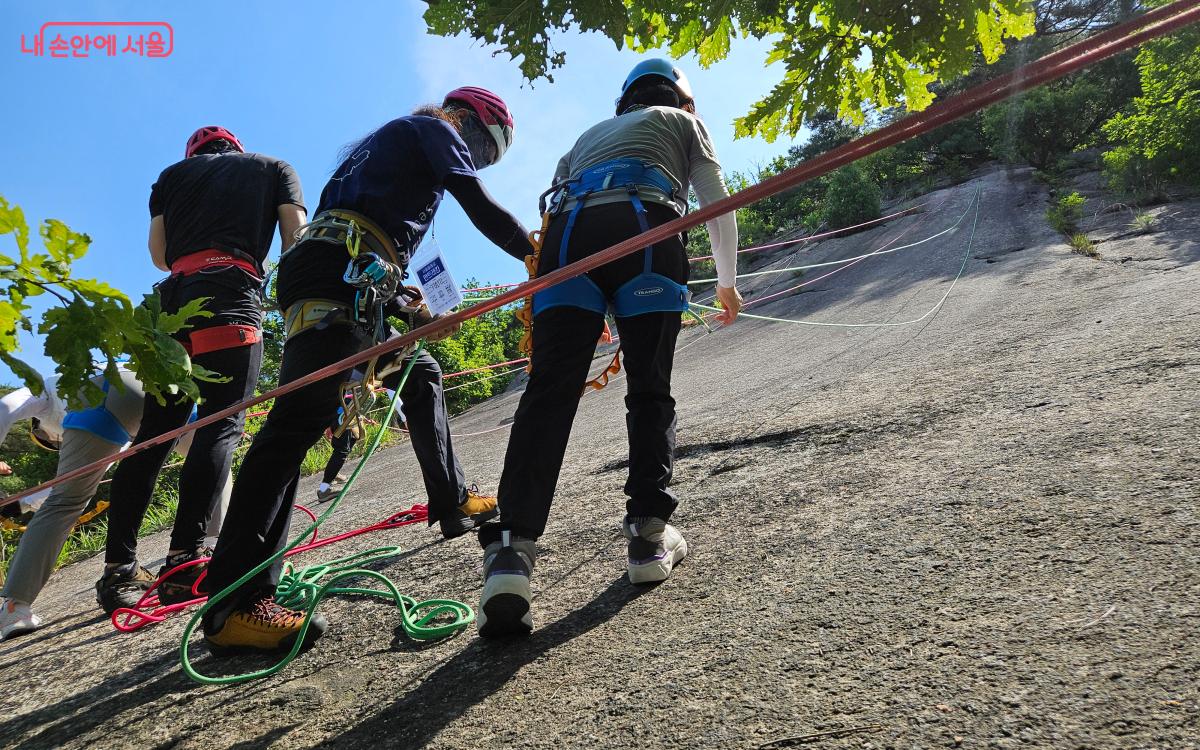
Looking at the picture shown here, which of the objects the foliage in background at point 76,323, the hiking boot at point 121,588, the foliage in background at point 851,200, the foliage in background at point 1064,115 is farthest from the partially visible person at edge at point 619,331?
the foliage in background at point 1064,115

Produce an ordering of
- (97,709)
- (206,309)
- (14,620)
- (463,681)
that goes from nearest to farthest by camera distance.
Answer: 1. (463,681)
2. (97,709)
3. (206,309)
4. (14,620)

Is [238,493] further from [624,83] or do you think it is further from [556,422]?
[624,83]

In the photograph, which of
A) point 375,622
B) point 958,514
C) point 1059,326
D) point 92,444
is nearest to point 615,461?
point 375,622

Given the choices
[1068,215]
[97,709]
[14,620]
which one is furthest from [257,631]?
[1068,215]

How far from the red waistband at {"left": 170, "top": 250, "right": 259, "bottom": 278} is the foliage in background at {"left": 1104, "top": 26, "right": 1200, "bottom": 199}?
11.6 metres

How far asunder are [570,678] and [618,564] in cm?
68

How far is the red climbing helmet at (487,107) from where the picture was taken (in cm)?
264

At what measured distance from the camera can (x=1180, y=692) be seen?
3.19ft

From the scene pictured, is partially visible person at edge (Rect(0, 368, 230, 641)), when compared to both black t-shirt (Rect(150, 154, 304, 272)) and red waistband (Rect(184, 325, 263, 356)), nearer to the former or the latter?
red waistband (Rect(184, 325, 263, 356))

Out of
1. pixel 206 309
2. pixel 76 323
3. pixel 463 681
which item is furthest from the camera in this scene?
pixel 206 309

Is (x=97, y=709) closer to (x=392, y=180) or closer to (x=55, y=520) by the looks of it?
(x=55, y=520)

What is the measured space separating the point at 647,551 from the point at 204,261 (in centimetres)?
200

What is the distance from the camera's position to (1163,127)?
998 cm

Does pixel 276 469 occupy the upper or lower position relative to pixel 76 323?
lower
